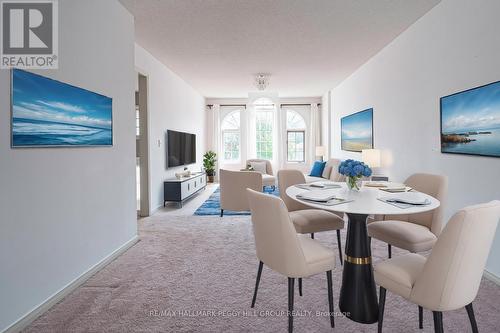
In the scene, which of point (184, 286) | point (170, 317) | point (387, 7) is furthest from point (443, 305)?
point (387, 7)

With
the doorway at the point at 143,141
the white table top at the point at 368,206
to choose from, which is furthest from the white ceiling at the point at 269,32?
the white table top at the point at 368,206

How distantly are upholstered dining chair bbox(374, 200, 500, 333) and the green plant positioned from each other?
788 centimetres

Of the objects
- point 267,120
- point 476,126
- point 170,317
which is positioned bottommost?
point 170,317

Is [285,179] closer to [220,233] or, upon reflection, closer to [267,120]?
[220,233]

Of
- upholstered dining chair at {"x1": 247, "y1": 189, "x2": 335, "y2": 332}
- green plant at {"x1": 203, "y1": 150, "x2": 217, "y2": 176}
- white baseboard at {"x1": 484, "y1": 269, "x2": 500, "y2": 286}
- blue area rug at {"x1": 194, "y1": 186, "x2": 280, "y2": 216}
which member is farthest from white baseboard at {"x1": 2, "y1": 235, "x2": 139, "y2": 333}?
green plant at {"x1": 203, "y1": 150, "x2": 217, "y2": 176}

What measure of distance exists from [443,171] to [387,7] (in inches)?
77.0

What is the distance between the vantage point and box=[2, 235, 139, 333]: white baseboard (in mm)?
1870

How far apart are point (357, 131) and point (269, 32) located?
292cm

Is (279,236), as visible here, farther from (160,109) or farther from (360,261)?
(160,109)

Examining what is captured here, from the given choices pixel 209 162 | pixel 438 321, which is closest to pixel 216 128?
pixel 209 162

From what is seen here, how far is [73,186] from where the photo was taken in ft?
8.05

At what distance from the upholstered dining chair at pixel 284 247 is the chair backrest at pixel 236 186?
267cm

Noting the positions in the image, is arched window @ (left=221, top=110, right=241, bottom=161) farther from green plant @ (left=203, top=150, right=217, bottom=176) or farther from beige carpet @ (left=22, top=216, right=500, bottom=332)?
beige carpet @ (left=22, top=216, right=500, bottom=332)

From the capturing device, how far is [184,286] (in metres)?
2.46
